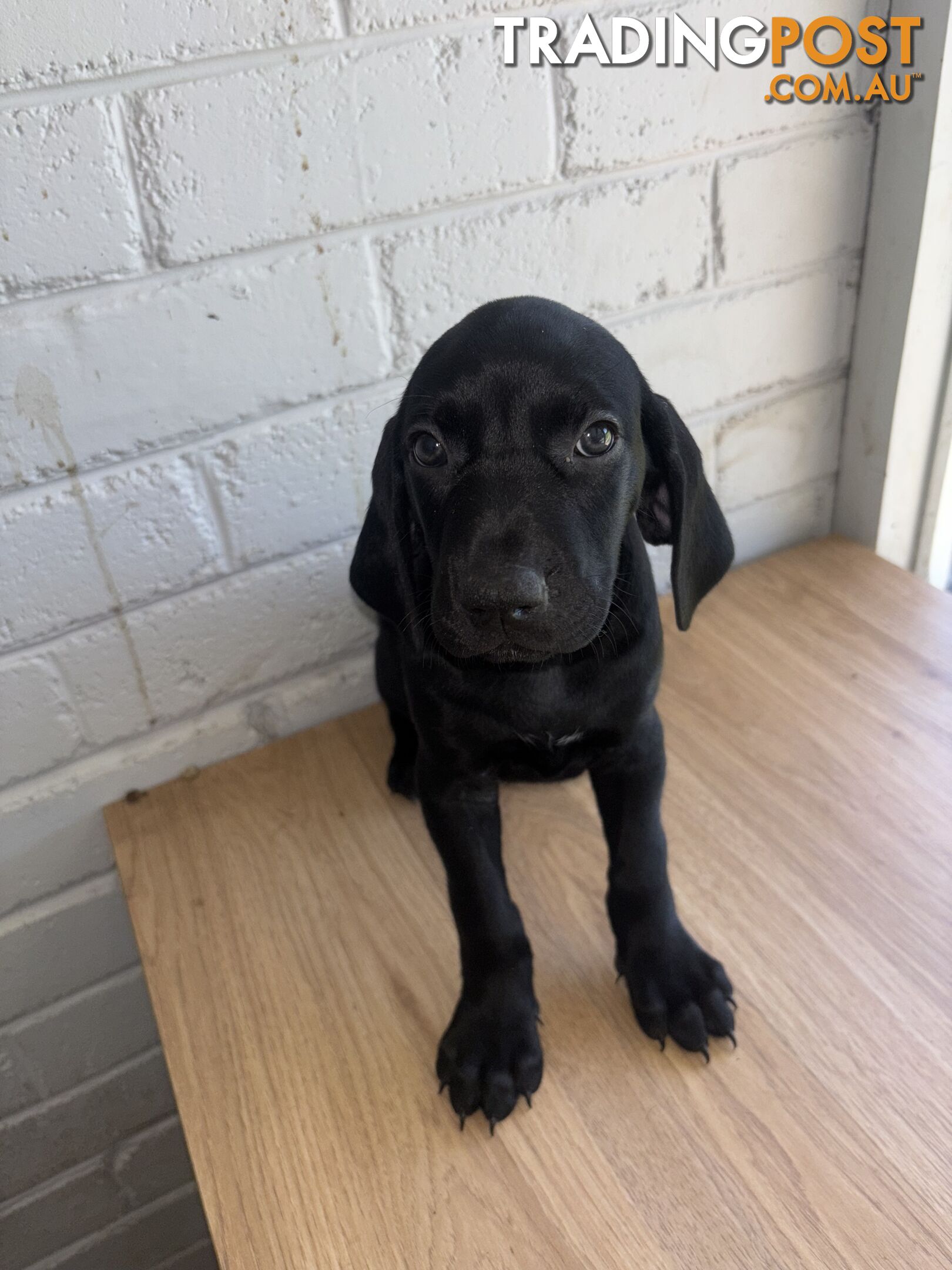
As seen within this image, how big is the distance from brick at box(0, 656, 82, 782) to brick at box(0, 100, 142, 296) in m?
0.47

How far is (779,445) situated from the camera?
5.75 feet

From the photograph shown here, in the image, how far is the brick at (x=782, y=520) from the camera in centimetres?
180

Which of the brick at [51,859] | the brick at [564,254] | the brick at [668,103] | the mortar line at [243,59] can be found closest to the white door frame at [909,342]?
the brick at [668,103]

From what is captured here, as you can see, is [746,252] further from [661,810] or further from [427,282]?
[661,810]

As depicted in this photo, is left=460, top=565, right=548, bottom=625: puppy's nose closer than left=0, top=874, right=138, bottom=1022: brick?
Yes

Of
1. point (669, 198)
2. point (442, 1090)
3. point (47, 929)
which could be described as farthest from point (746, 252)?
point (47, 929)

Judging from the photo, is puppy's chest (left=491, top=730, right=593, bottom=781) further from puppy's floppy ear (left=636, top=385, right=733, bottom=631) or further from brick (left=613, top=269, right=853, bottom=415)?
brick (left=613, top=269, right=853, bottom=415)

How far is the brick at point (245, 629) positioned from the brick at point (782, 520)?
72cm

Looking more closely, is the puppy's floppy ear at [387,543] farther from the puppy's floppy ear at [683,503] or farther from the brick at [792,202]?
the brick at [792,202]

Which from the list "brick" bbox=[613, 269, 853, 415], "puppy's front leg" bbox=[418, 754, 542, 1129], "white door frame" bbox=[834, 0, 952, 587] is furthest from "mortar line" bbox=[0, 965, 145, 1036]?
"white door frame" bbox=[834, 0, 952, 587]

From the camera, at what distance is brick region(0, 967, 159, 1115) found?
5.13ft

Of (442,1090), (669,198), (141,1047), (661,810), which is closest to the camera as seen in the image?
(442,1090)

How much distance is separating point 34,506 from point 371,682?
1.93 ft

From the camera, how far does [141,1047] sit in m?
1.69
